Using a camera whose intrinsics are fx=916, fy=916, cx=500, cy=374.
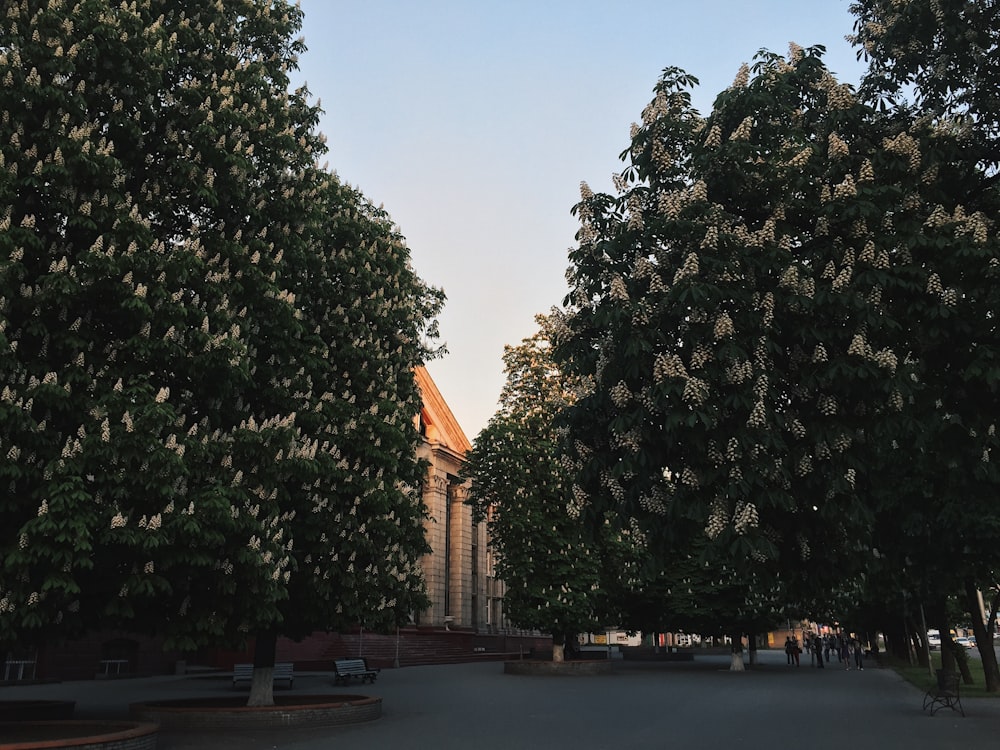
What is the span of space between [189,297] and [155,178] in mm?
2682

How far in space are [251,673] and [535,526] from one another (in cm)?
1536

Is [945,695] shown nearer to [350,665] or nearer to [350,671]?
[350,671]

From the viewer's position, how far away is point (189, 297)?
16891mm

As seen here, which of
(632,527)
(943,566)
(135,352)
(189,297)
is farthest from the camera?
(943,566)

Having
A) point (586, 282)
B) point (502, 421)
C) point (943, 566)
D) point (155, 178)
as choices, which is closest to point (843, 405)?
point (586, 282)

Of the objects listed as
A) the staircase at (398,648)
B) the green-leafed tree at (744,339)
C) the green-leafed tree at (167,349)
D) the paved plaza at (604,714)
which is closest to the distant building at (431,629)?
the staircase at (398,648)

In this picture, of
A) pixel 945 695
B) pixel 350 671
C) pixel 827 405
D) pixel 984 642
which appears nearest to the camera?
pixel 827 405

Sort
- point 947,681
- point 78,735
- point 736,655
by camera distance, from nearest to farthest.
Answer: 1. point 78,735
2. point 947,681
3. point 736,655

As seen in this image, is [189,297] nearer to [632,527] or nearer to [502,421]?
[632,527]

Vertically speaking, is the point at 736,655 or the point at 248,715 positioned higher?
the point at 736,655

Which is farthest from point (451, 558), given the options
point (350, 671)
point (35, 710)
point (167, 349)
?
point (167, 349)

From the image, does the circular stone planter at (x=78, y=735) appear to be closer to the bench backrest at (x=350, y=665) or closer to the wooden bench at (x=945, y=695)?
the wooden bench at (x=945, y=695)

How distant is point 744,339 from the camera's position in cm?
991

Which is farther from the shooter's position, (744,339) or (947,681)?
(947,681)
